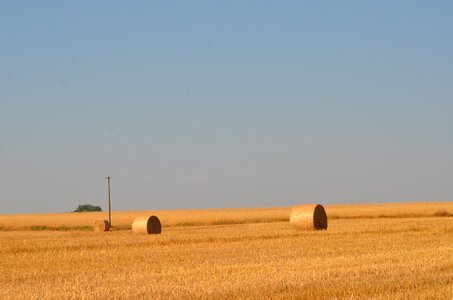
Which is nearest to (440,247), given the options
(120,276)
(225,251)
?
(225,251)

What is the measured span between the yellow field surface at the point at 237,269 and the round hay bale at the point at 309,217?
600 cm

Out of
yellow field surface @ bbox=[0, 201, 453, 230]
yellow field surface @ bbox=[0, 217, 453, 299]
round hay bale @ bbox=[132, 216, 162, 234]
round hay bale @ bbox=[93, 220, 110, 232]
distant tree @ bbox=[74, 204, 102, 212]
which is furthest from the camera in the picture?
Answer: distant tree @ bbox=[74, 204, 102, 212]

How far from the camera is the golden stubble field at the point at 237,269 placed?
11.6 meters

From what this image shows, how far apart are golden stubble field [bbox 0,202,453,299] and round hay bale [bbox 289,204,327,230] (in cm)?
582

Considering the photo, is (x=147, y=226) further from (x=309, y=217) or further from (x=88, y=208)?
(x=88, y=208)

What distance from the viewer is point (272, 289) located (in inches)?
456

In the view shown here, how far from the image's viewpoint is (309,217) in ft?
99.1

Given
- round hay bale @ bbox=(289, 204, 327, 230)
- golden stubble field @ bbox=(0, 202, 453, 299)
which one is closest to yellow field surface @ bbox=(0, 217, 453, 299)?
golden stubble field @ bbox=(0, 202, 453, 299)

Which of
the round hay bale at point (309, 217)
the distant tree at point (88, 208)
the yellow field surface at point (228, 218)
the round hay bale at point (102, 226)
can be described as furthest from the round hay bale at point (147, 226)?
the distant tree at point (88, 208)

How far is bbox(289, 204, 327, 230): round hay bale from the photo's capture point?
3017cm

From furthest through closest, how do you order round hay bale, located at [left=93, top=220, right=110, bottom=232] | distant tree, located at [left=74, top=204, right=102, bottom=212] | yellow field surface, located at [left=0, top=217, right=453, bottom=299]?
1. distant tree, located at [left=74, top=204, right=102, bottom=212]
2. round hay bale, located at [left=93, top=220, right=110, bottom=232]
3. yellow field surface, located at [left=0, top=217, right=453, bottom=299]

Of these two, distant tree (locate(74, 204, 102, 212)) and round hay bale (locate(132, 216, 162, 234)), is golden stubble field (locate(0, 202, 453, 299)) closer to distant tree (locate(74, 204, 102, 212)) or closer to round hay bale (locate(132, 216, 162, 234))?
round hay bale (locate(132, 216, 162, 234))

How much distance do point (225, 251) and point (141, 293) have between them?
8.18 m

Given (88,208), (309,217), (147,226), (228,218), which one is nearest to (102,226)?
(147,226)
